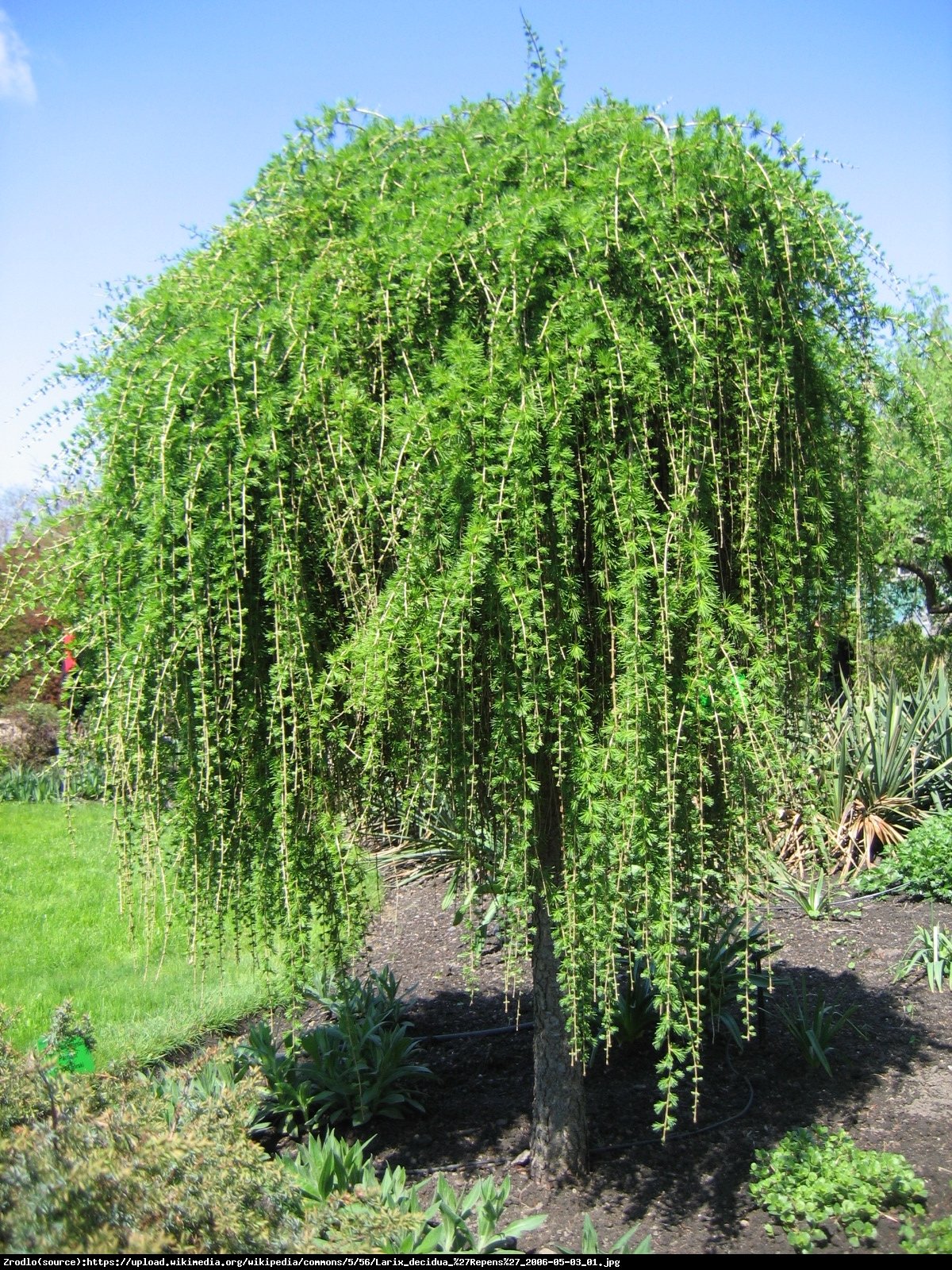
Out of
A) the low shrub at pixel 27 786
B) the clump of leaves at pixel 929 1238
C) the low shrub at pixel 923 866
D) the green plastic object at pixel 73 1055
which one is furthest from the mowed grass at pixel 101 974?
the low shrub at pixel 923 866

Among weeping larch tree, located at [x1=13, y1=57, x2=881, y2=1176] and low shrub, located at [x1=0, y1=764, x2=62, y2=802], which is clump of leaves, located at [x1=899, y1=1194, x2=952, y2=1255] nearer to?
weeping larch tree, located at [x1=13, y1=57, x2=881, y2=1176]

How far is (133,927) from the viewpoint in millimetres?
3121

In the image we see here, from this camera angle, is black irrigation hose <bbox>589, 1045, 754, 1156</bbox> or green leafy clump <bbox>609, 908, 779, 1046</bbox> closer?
black irrigation hose <bbox>589, 1045, 754, 1156</bbox>

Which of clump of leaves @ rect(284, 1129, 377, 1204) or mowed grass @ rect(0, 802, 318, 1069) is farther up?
mowed grass @ rect(0, 802, 318, 1069)

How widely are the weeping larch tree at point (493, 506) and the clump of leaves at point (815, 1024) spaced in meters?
1.55

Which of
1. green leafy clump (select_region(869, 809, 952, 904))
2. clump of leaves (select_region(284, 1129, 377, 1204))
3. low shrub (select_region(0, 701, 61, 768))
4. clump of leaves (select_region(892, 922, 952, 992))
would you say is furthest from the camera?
low shrub (select_region(0, 701, 61, 768))

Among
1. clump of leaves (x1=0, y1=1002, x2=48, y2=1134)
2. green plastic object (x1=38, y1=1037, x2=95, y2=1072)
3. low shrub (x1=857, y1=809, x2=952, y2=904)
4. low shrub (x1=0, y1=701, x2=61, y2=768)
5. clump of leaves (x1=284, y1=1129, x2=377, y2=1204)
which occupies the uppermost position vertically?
low shrub (x1=0, y1=701, x2=61, y2=768)

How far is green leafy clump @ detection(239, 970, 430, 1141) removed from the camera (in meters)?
4.08

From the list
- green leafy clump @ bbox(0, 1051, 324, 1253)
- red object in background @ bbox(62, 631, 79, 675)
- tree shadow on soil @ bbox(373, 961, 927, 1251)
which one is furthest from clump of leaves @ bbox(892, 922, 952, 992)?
red object in background @ bbox(62, 631, 79, 675)

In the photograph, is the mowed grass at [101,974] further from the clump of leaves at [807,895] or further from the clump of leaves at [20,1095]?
the clump of leaves at [807,895]

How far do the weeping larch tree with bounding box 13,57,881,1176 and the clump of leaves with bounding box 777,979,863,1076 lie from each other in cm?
155

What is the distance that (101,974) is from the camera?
5801 mm

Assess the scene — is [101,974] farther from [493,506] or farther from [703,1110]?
[493,506]
